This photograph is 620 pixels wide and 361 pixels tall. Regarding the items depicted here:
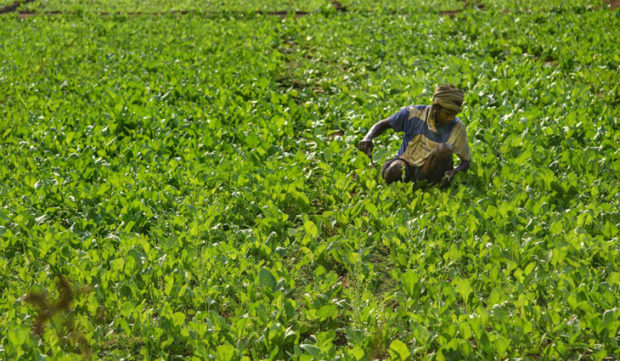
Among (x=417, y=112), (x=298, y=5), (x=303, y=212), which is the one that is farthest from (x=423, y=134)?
(x=298, y=5)

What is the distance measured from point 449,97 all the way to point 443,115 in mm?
206

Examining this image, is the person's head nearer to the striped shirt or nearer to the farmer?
the farmer

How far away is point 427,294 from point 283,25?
11.7 meters

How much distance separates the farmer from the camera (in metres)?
6.09

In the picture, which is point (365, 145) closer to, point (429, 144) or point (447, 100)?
point (429, 144)

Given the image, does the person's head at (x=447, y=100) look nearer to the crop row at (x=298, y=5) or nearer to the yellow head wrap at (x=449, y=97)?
the yellow head wrap at (x=449, y=97)

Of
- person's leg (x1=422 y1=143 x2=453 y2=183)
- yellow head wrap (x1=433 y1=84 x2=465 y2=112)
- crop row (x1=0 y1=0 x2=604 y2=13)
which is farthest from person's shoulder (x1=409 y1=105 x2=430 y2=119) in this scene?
crop row (x1=0 y1=0 x2=604 y2=13)

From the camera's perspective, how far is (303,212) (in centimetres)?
632

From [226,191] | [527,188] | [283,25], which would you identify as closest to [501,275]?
[527,188]

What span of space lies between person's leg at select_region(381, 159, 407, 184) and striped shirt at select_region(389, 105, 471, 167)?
0.11m

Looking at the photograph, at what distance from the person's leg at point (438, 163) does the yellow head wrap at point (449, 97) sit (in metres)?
0.33

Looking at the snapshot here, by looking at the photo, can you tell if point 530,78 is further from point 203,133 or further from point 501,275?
point 501,275

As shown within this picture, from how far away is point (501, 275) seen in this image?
15.8ft

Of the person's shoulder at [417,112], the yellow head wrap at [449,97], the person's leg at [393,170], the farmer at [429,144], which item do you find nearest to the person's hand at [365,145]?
the farmer at [429,144]
